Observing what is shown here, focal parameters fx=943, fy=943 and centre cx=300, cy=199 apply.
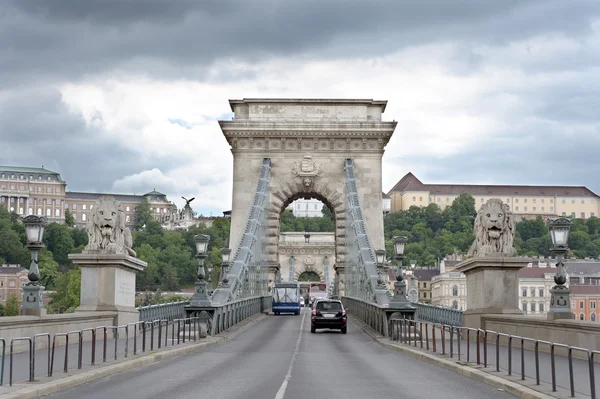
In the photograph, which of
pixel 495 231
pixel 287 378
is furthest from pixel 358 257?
pixel 287 378

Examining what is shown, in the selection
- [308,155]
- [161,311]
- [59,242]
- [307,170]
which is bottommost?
[161,311]

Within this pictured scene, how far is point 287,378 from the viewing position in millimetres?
17797

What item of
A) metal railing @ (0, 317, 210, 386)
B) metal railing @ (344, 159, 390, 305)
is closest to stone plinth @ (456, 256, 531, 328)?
metal railing @ (344, 159, 390, 305)

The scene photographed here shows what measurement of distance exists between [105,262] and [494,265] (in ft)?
34.8

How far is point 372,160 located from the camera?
60969 millimetres

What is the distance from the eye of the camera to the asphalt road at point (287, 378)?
1506 centimetres

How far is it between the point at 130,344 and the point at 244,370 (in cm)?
534

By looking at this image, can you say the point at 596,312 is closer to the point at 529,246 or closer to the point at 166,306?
A: the point at 166,306

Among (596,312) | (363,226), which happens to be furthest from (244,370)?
(363,226)

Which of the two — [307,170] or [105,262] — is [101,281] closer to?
[105,262]

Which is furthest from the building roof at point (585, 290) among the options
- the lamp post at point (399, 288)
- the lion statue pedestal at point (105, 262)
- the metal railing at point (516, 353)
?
the lion statue pedestal at point (105, 262)

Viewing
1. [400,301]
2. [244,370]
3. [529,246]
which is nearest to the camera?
[244,370]

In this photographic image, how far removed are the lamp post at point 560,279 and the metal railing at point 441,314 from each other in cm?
903

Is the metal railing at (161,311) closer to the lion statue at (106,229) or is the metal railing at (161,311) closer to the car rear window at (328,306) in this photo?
the car rear window at (328,306)
